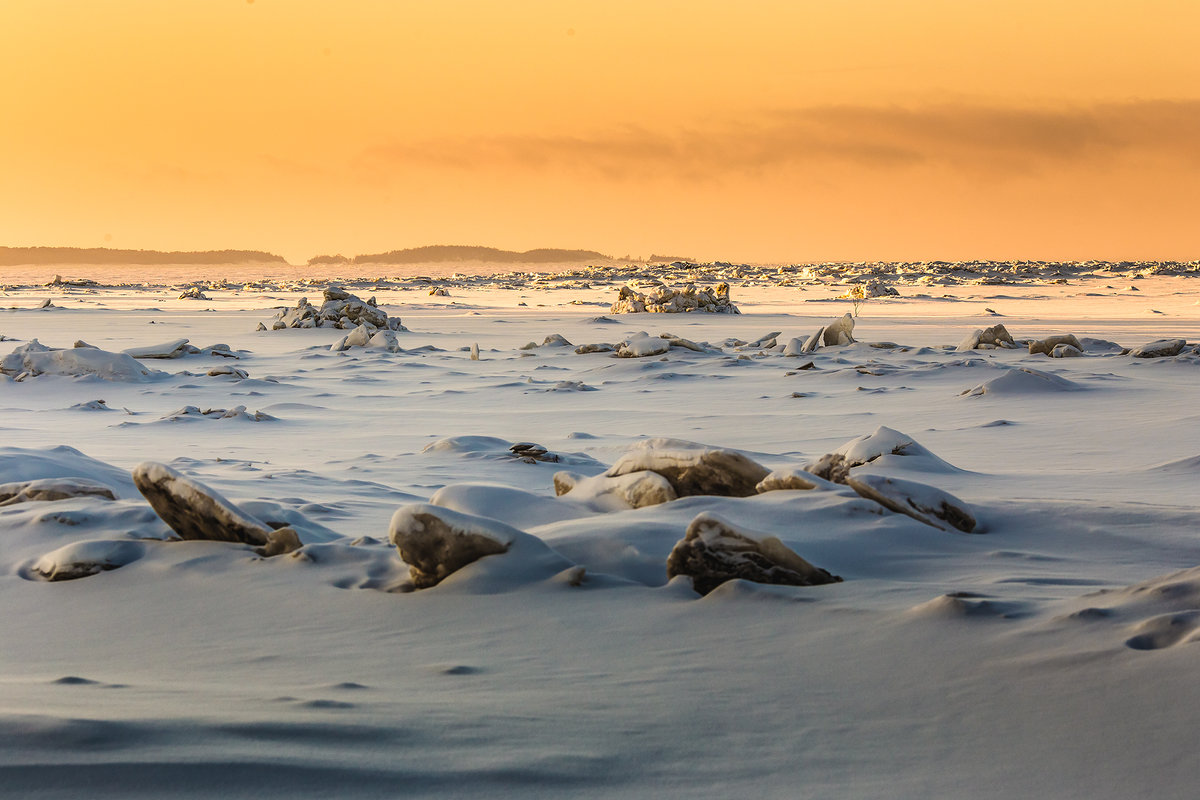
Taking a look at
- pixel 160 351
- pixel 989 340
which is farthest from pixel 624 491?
pixel 989 340

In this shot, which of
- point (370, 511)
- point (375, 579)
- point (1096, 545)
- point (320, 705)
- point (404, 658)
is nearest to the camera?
point (320, 705)

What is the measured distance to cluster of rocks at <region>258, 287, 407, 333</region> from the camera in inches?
556

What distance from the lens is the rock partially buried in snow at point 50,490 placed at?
3535 mm

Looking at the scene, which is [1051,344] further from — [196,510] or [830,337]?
[196,510]

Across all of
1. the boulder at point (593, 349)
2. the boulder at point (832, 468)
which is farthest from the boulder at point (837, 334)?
the boulder at point (832, 468)

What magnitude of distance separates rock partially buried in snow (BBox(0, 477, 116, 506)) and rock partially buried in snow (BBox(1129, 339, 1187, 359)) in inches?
318

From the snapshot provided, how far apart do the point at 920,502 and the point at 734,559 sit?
90 centimetres

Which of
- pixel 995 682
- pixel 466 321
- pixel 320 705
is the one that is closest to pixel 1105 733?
pixel 995 682

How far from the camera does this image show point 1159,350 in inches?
360

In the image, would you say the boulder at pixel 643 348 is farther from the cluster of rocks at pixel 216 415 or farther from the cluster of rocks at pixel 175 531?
the cluster of rocks at pixel 175 531

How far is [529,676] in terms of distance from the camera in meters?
1.99

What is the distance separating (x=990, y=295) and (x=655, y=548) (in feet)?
73.9

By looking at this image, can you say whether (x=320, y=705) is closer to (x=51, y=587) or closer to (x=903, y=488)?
(x=51, y=587)

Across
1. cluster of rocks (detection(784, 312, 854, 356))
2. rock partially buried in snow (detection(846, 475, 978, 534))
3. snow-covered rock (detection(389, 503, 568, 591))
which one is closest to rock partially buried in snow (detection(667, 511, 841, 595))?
snow-covered rock (detection(389, 503, 568, 591))
